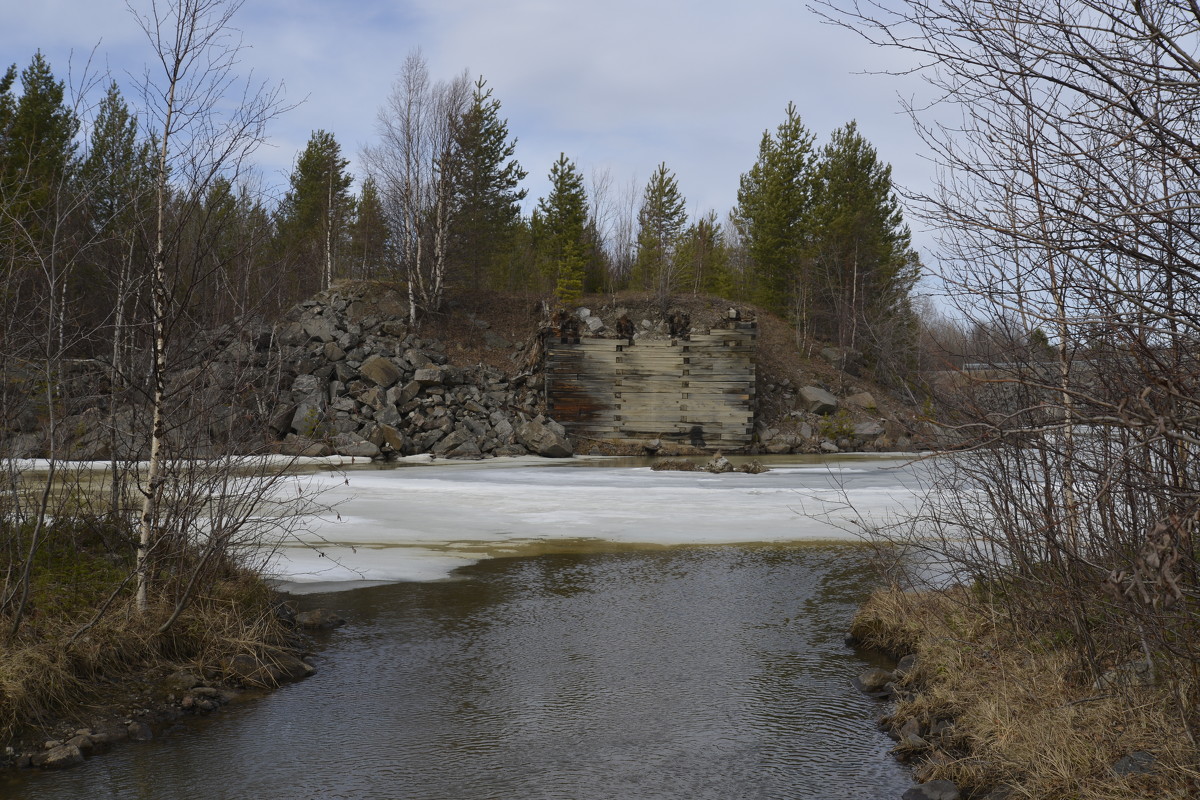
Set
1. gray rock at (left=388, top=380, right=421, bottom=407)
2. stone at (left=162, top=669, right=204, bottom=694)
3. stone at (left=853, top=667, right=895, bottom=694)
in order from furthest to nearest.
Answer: gray rock at (left=388, top=380, right=421, bottom=407) < stone at (left=853, top=667, right=895, bottom=694) < stone at (left=162, top=669, right=204, bottom=694)

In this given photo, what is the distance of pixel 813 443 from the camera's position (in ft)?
114

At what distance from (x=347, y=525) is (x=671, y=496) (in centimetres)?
680

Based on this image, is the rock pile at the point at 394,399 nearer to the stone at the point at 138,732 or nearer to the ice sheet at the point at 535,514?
the ice sheet at the point at 535,514

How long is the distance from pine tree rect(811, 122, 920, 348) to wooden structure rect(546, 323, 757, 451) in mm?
10467

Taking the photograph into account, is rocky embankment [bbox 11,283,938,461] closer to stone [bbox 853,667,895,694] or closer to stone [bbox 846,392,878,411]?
stone [bbox 846,392,878,411]

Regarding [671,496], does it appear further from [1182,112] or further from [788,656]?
[1182,112]

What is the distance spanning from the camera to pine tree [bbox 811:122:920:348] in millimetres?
43156

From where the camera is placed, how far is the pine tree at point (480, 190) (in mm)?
39562

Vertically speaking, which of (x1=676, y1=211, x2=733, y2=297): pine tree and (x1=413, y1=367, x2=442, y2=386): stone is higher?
(x1=676, y1=211, x2=733, y2=297): pine tree

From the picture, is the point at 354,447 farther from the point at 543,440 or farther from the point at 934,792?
the point at 934,792

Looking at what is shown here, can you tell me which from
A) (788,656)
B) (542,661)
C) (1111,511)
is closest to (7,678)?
(542,661)

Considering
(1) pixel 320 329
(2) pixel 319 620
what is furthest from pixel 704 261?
(2) pixel 319 620

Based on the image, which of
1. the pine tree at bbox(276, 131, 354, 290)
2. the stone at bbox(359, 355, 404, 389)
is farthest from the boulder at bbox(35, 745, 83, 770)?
the pine tree at bbox(276, 131, 354, 290)

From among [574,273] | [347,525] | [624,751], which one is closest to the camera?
[624,751]
